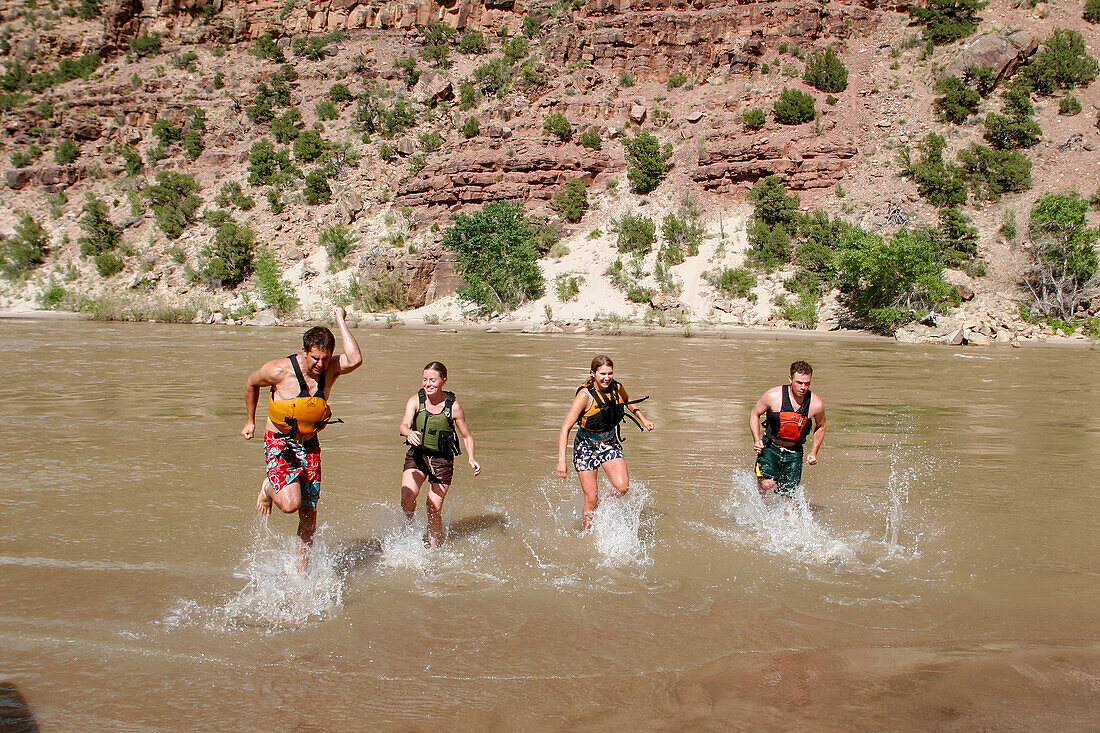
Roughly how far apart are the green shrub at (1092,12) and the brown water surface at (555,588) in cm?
4908

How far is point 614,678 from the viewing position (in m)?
4.17

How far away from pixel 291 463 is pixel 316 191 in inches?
1909

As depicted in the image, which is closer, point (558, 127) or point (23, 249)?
point (558, 127)

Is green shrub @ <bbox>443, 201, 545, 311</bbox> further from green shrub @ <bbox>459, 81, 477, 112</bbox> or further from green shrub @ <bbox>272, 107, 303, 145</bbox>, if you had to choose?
green shrub @ <bbox>272, 107, 303, 145</bbox>

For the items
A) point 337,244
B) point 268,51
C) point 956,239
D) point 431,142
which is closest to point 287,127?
point 431,142

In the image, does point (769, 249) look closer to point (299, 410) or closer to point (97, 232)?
point (299, 410)

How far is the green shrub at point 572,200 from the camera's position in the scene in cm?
4331

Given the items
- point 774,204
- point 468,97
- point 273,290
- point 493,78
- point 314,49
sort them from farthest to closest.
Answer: point 314,49
point 493,78
point 468,97
point 273,290
point 774,204

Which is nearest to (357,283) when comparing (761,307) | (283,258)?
(283,258)

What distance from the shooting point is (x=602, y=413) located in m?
6.26

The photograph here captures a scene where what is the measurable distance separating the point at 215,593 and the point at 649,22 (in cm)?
5519

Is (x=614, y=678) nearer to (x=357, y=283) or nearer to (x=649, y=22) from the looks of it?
(x=357, y=283)

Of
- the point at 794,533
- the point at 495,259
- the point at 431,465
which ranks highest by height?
the point at 495,259

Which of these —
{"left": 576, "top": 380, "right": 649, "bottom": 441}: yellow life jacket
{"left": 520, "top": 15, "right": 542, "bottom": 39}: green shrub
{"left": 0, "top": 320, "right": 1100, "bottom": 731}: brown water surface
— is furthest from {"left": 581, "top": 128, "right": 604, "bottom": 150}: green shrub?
{"left": 576, "top": 380, "right": 649, "bottom": 441}: yellow life jacket
